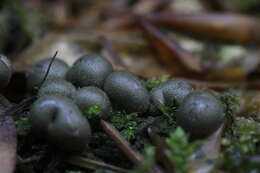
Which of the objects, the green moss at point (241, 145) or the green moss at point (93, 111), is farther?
the green moss at point (93, 111)

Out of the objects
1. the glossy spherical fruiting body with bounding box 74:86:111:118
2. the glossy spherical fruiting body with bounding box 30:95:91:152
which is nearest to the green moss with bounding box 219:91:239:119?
the glossy spherical fruiting body with bounding box 74:86:111:118

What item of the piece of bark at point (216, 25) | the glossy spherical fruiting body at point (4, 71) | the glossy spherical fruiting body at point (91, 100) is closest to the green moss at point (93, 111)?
the glossy spherical fruiting body at point (91, 100)

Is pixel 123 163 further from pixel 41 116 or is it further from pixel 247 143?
pixel 247 143

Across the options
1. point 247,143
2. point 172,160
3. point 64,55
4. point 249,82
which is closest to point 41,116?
point 172,160

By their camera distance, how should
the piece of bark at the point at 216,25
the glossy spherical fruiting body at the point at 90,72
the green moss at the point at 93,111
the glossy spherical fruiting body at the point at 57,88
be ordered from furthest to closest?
the piece of bark at the point at 216,25, the glossy spherical fruiting body at the point at 90,72, the glossy spherical fruiting body at the point at 57,88, the green moss at the point at 93,111

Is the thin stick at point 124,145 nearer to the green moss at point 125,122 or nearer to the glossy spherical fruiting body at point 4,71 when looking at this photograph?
the green moss at point 125,122

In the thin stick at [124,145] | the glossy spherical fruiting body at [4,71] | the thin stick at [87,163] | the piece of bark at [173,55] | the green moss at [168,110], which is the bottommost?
the piece of bark at [173,55]

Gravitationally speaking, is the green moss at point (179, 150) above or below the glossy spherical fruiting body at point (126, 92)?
below

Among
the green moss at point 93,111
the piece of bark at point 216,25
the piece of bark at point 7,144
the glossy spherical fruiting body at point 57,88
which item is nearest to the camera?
the piece of bark at point 7,144
